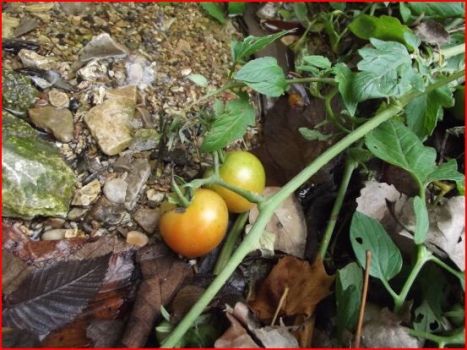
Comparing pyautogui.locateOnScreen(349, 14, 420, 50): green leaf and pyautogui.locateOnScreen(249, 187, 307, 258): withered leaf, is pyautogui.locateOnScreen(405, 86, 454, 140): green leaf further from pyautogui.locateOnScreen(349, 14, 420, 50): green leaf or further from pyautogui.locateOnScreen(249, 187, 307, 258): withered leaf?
pyautogui.locateOnScreen(249, 187, 307, 258): withered leaf

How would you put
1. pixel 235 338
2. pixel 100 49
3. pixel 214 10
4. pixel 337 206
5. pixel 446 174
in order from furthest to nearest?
pixel 214 10
pixel 100 49
pixel 337 206
pixel 446 174
pixel 235 338

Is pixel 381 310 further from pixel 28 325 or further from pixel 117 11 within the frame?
pixel 117 11

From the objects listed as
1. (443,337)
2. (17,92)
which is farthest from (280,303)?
(17,92)

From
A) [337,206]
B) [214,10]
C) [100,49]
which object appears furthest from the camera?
[214,10]

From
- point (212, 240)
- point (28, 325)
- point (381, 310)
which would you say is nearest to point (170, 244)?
point (212, 240)

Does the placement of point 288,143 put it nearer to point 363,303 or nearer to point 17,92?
point 363,303

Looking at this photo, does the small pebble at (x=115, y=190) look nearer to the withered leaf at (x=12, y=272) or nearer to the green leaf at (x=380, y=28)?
the withered leaf at (x=12, y=272)

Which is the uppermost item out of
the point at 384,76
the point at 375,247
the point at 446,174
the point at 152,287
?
the point at 384,76

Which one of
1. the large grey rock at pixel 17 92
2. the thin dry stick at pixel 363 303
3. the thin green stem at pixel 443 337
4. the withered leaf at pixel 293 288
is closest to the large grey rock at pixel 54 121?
the large grey rock at pixel 17 92
